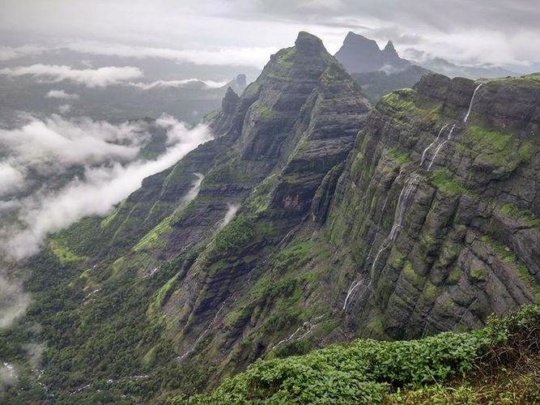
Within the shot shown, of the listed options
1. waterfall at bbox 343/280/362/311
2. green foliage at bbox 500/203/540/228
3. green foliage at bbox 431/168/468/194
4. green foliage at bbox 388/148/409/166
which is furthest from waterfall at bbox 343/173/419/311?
green foliage at bbox 500/203/540/228

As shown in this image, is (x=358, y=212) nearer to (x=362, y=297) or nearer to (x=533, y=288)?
(x=362, y=297)

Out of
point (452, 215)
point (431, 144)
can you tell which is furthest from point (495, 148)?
point (431, 144)

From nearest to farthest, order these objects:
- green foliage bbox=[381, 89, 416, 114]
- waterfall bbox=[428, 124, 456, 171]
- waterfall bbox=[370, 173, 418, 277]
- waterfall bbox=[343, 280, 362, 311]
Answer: waterfall bbox=[428, 124, 456, 171] → waterfall bbox=[370, 173, 418, 277] → waterfall bbox=[343, 280, 362, 311] → green foliage bbox=[381, 89, 416, 114]

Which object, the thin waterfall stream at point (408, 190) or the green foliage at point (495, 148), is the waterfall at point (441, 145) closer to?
the thin waterfall stream at point (408, 190)

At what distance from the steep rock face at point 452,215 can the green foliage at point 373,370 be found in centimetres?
5128

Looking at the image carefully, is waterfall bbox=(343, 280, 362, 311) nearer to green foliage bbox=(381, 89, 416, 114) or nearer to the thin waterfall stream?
the thin waterfall stream

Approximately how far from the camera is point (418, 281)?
11588 centimetres

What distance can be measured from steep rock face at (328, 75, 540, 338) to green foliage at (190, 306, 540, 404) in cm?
5128

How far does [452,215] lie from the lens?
373 ft

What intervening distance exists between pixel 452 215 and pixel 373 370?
77397 mm

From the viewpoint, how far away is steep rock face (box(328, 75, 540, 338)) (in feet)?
325

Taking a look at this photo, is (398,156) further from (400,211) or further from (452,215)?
(452,215)

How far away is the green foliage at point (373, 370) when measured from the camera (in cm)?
4166

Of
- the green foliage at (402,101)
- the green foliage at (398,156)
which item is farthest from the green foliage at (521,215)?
the green foliage at (402,101)
